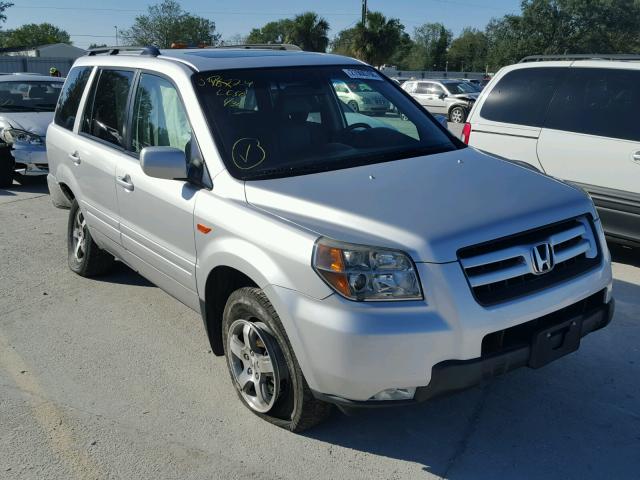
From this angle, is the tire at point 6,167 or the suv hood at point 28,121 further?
the suv hood at point 28,121

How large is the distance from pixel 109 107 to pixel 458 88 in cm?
2295

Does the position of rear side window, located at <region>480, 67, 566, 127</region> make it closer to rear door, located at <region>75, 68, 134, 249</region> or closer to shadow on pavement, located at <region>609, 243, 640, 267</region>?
shadow on pavement, located at <region>609, 243, 640, 267</region>

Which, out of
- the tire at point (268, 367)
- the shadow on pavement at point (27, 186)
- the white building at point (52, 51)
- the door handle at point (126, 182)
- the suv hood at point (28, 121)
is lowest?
the shadow on pavement at point (27, 186)

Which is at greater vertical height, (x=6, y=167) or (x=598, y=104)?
(x=598, y=104)

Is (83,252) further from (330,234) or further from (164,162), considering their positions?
(330,234)

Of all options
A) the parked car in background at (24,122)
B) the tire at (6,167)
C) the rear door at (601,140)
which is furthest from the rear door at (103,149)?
the tire at (6,167)

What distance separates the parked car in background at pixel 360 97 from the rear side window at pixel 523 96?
2417mm

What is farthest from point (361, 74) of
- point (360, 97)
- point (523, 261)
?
point (523, 261)

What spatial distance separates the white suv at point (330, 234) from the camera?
106 inches

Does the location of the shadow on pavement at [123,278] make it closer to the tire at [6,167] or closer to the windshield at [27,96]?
the tire at [6,167]

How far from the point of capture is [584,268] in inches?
125

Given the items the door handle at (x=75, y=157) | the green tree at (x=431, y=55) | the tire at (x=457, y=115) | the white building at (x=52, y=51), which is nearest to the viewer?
the door handle at (x=75, y=157)

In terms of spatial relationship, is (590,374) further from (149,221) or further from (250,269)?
(149,221)

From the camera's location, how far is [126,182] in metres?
4.20
